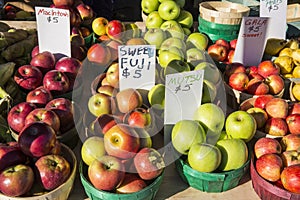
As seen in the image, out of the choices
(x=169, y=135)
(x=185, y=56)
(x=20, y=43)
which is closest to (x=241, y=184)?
(x=169, y=135)

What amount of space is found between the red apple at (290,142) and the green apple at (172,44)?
36.0 inches

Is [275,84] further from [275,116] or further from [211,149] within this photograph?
[211,149]

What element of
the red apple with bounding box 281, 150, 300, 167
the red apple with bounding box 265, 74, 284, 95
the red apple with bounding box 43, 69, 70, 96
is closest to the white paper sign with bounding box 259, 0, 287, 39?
the red apple with bounding box 265, 74, 284, 95

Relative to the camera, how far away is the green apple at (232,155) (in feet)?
4.97

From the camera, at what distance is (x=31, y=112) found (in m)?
1.64

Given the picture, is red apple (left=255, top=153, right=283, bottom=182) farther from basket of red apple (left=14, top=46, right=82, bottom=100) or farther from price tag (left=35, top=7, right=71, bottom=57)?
price tag (left=35, top=7, right=71, bottom=57)

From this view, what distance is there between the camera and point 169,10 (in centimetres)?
277

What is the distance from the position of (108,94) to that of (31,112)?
0.39 metres

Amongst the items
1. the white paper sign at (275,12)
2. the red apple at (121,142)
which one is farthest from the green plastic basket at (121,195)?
the white paper sign at (275,12)

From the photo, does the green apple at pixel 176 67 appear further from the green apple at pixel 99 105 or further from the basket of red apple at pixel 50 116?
the basket of red apple at pixel 50 116

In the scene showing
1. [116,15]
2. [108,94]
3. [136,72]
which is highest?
[136,72]

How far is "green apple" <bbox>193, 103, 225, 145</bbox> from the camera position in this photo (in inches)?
64.2

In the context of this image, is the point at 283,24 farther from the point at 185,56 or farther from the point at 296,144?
the point at 296,144

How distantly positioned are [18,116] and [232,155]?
979mm
